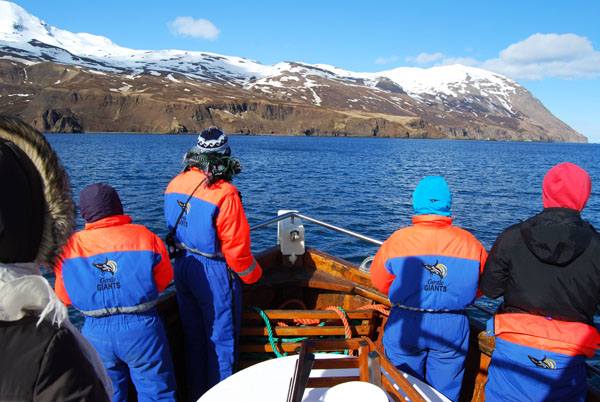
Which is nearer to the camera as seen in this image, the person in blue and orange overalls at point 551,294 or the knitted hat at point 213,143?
the person in blue and orange overalls at point 551,294

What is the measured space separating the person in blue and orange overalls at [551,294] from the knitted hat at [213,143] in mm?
2270

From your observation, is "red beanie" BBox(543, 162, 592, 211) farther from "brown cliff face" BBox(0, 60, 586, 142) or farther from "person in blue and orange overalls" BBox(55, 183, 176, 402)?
"brown cliff face" BBox(0, 60, 586, 142)

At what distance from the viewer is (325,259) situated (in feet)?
17.1

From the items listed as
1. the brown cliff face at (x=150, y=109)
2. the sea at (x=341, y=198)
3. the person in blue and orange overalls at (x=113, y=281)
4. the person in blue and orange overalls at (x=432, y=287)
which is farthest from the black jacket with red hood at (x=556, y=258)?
the brown cliff face at (x=150, y=109)

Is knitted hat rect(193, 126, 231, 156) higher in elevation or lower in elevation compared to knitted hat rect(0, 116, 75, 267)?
higher

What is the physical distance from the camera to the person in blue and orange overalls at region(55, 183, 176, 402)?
103 inches

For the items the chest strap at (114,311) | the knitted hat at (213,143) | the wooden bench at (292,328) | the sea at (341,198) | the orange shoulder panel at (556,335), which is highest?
the knitted hat at (213,143)

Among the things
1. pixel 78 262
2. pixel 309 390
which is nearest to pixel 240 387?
pixel 309 390

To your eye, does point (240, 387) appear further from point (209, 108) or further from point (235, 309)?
point (209, 108)

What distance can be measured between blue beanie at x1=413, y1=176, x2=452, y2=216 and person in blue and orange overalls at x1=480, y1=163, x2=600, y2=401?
460mm

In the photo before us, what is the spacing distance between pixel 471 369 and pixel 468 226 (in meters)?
16.6

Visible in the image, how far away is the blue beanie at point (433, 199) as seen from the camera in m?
2.85

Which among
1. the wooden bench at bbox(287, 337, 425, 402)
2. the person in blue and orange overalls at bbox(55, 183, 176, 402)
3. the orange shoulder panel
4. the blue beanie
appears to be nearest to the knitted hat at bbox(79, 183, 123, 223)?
the person in blue and orange overalls at bbox(55, 183, 176, 402)

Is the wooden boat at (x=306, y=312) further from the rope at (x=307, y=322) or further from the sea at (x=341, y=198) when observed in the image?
the sea at (x=341, y=198)
